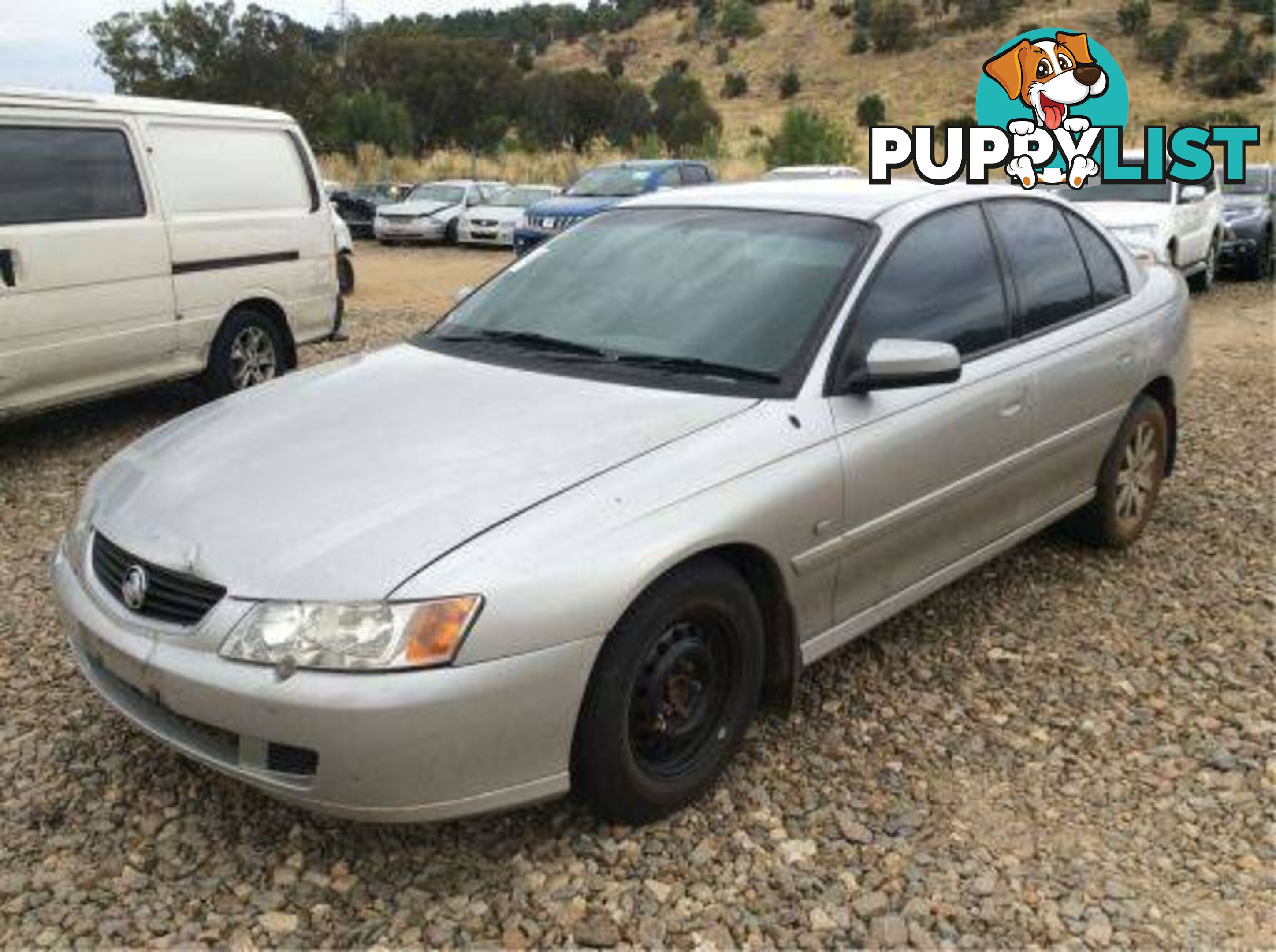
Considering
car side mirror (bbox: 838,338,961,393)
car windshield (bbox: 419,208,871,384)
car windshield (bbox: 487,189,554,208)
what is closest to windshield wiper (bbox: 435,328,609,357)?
car windshield (bbox: 419,208,871,384)

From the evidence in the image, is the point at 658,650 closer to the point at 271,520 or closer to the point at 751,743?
the point at 751,743

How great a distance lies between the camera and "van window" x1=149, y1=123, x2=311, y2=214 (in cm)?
688

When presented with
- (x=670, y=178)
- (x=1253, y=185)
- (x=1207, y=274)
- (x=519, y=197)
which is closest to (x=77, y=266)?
(x=670, y=178)

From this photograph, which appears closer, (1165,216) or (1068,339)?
(1068,339)

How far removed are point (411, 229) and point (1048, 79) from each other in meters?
13.7

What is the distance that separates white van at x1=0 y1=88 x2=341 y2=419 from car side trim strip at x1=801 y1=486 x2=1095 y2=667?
4739mm

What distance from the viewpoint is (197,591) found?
2686 millimetres

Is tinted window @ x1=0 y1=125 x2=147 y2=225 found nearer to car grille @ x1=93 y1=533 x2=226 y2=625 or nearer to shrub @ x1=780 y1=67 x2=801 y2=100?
car grille @ x1=93 y1=533 x2=226 y2=625

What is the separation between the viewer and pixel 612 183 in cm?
1734

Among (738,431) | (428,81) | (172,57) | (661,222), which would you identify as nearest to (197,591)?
(738,431)

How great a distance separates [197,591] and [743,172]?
2989 cm

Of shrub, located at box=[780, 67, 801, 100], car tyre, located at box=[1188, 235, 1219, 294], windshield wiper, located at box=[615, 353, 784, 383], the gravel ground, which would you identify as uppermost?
shrub, located at box=[780, 67, 801, 100]

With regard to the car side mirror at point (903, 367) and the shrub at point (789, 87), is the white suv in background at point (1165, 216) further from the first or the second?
the shrub at point (789, 87)

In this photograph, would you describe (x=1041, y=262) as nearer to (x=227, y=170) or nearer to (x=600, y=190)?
(x=227, y=170)
